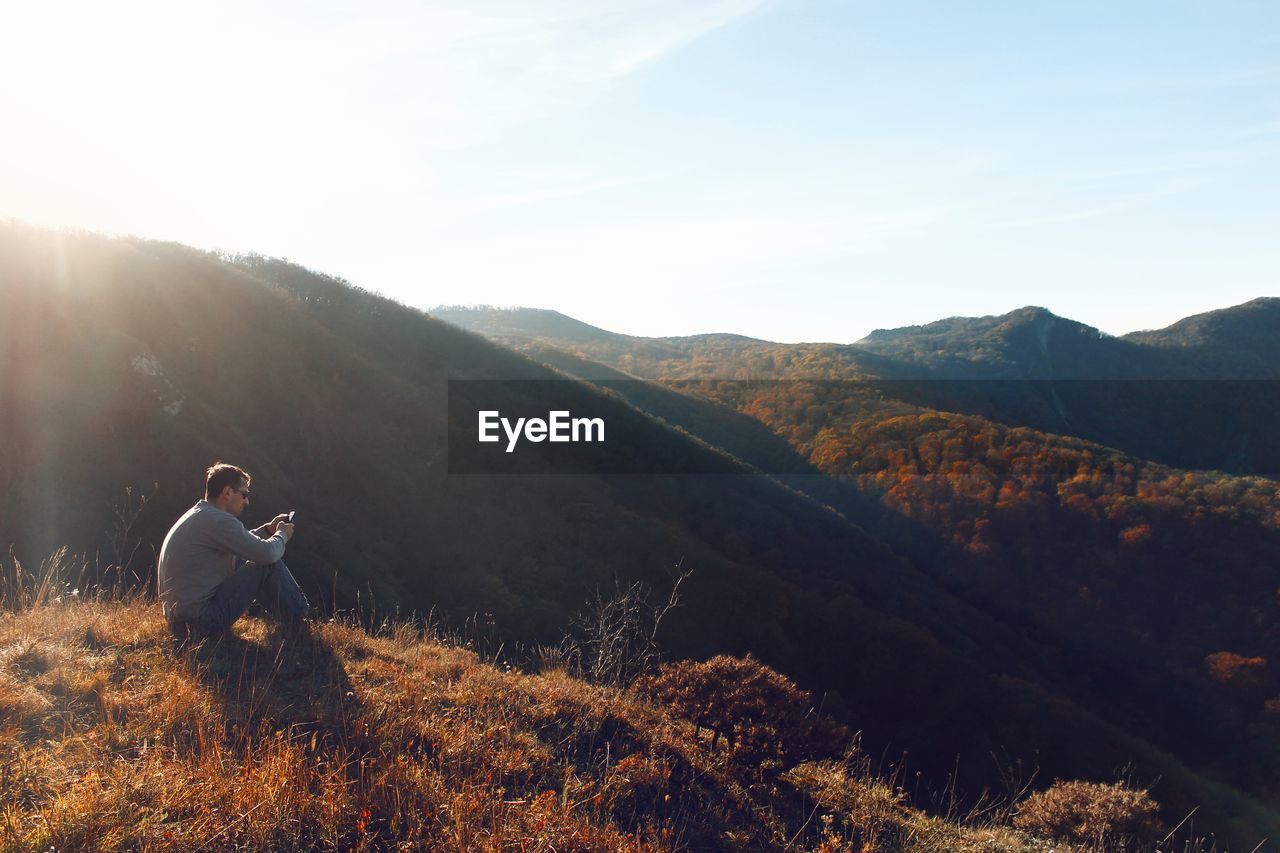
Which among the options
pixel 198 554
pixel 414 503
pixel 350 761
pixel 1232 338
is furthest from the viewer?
pixel 1232 338

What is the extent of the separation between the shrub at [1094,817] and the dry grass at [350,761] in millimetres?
504

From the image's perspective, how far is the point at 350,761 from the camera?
3.44 m

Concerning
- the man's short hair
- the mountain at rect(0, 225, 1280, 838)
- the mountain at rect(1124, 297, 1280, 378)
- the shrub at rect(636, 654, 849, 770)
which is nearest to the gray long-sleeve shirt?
the man's short hair

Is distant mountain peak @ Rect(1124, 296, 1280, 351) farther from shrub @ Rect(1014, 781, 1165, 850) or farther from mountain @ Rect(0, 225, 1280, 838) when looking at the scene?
shrub @ Rect(1014, 781, 1165, 850)

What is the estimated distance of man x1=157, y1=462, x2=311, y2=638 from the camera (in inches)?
187

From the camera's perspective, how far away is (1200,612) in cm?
4347

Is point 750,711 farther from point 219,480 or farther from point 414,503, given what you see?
point 414,503

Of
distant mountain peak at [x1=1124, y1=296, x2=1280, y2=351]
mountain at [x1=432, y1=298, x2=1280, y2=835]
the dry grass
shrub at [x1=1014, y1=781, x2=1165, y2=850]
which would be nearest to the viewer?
the dry grass

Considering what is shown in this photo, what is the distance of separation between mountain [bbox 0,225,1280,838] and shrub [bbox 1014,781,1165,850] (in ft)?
18.4

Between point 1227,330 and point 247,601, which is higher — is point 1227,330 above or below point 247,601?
above

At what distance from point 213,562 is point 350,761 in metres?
2.15

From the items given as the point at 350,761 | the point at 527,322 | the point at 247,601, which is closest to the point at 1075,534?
the point at 247,601

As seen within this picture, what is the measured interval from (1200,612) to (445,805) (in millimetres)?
53730

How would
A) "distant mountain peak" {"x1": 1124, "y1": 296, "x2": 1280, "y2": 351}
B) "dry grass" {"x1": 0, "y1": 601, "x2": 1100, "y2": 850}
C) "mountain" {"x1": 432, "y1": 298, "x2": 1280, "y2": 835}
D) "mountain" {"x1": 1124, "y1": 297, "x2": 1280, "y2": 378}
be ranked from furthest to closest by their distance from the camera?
"distant mountain peak" {"x1": 1124, "y1": 296, "x2": 1280, "y2": 351} → "mountain" {"x1": 1124, "y1": 297, "x2": 1280, "y2": 378} → "mountain" {"x1": 432, "y1": 298, "x2": 1280, "y2": 835} → "dry grass" {"x1": 0, "y1": 601, "x2": 1100, "y2": 850}
